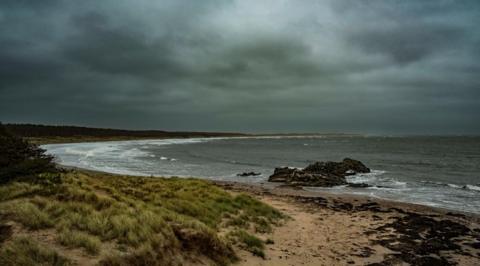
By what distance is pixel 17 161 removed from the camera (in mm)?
12086

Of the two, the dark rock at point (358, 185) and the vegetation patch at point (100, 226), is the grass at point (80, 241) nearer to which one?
the vegetation patch at point (100, 226)

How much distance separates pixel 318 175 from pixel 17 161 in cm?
2370

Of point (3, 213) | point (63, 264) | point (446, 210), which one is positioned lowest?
point (446, 210)

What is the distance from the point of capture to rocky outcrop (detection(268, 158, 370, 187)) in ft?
95.6

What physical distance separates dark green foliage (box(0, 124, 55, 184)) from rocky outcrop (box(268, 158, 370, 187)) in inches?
772

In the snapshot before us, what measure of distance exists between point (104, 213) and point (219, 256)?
119 inches

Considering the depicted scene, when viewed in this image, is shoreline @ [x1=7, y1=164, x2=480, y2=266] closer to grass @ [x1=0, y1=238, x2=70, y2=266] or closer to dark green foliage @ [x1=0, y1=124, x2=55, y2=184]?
grass @ [x1=0, y1=238, x2=70, y2=266]

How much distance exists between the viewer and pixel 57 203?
28.8 ft

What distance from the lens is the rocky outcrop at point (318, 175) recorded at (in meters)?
29.1

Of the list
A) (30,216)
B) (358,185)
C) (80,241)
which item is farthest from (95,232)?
(358,185)

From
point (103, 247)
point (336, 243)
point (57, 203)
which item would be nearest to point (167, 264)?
point (103, 247)

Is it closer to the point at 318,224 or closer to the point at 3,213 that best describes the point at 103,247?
the point at 3,213

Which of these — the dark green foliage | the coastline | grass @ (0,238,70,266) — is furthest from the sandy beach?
the dark green foliage

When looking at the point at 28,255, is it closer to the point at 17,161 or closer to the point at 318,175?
the point at 17,161
